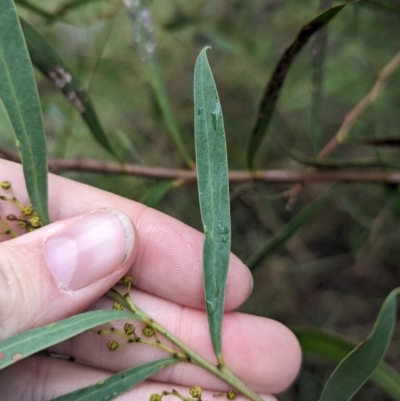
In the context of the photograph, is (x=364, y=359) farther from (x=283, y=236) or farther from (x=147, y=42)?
(x=147, y=42)

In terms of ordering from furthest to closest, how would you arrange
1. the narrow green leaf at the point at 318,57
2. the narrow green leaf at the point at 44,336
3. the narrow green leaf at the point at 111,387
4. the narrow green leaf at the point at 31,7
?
the narrow green leaf at the point at 31,7, the narrow green leaf at the point at 318,57, the narrow green leaf at the point at 111,387, the narrow green leaf at the point at 44,336

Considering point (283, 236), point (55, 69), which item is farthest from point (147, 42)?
point (283, 236)

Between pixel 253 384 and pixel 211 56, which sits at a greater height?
pixel 211 56

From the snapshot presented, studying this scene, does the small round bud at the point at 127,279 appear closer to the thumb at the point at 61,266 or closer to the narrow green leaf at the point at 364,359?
the thumb at the point at 61,266

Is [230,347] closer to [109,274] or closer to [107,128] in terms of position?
[109,274]

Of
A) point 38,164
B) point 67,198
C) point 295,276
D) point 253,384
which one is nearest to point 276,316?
point 295,276

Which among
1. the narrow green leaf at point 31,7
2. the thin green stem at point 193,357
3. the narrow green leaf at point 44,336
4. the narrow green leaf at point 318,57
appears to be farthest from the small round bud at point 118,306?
the narrow green leaf at point 31,7
